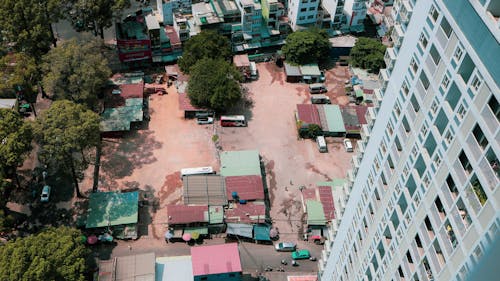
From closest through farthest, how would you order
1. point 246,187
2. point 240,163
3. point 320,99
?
point 246,187 → point 240,163 → point 320,99

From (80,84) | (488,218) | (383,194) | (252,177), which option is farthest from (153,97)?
(488,218)

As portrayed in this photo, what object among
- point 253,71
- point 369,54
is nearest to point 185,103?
point 253,71

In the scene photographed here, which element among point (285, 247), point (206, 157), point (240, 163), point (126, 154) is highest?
point (240, 163)

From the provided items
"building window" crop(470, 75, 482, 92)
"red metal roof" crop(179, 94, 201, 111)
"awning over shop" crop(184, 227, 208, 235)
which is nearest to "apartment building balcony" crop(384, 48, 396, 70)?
"building window" crop(470, 75, 482, 92)

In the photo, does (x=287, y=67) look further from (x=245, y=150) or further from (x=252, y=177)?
(x=252, y=177)

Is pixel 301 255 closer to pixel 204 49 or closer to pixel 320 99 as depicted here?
pixel 320 99

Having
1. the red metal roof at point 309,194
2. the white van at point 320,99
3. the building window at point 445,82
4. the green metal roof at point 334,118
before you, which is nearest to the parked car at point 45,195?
the red metal roof at point 309,194
